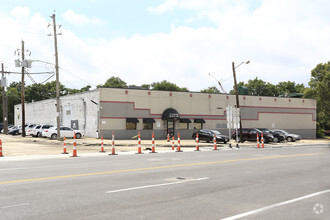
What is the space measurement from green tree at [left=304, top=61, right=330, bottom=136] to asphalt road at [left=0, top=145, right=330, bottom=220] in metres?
52.9

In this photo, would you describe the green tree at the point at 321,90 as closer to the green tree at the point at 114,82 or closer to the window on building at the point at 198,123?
the window on building at the point at 198,123

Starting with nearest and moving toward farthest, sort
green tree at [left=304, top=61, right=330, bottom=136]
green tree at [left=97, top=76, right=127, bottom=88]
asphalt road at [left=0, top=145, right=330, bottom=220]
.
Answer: asphalt road at [left=0, top=145, right=330, bottom=220]
green tree at [left=304, top=61, right=330, bottom=136]
green tree at [left=97, top=76, right=127, bottom=88]

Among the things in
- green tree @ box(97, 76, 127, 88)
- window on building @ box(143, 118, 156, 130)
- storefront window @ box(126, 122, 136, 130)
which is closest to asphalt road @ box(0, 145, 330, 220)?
storefront window @ box(126, 122, 136, 130)

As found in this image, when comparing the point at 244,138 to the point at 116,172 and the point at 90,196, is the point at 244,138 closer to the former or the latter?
the point at 116,172

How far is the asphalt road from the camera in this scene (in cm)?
637

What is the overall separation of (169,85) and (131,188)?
88272 millimetres

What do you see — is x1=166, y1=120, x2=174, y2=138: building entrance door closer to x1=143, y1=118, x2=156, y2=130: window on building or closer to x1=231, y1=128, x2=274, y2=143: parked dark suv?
x1=143, y1=118, x2=156, y2=130: window on building

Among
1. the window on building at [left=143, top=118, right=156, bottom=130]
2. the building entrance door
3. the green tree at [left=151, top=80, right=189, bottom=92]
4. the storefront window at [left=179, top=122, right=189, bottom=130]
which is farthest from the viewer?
the green tree at [left=151, top=80, right=189, bottom=92]

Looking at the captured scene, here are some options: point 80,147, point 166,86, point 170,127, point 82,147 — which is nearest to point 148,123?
point 170,127

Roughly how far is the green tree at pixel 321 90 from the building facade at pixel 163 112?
228 inches

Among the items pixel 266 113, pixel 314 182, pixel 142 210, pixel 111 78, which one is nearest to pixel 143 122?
pixel 266 113

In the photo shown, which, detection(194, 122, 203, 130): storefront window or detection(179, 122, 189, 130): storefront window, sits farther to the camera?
detection(194, 122, 203, 130): storefront window

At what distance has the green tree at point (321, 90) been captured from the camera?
60438 millimetres

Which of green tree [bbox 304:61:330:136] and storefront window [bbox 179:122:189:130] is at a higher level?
green tree [bbox 304:61:330:136]
